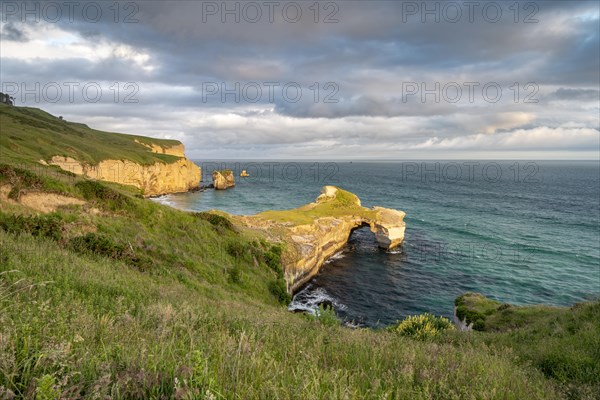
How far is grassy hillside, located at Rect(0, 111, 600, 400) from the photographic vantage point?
3260mm

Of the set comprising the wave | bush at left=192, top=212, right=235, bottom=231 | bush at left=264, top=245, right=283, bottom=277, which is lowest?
the wave

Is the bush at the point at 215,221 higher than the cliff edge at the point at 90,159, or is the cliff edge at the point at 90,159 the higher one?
the cliff edge at the point at 90,159

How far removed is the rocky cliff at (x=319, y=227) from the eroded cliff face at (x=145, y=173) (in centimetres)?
3324

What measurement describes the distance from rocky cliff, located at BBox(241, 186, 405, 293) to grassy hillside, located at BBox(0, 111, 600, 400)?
497 inches

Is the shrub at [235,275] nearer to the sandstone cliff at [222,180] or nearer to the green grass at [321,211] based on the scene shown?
the green grass at [321,211]

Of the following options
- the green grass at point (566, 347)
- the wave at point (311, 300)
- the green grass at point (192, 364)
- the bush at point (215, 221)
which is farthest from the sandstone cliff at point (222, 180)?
the green grass at point (192, 364)

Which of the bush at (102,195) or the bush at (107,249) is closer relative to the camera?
the bush at (107,249)

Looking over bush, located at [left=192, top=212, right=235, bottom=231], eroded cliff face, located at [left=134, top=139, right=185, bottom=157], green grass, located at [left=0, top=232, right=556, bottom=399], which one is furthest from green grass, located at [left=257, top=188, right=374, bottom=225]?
eroded cliff face, located at [left=134, top=139, right=185, bottom=157]

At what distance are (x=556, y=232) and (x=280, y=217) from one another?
191ft

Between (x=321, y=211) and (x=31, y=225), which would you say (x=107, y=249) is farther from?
(x=321, y=211)

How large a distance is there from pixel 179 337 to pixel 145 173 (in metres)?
105

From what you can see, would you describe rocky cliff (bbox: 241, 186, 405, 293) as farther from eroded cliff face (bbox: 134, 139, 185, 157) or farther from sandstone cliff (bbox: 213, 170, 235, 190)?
eroded cliff face (bbox: 134, 139, 185, 157)

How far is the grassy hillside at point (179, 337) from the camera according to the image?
10.7 ft

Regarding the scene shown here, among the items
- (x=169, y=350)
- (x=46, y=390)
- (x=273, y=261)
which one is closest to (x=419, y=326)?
(x=273, y=261)
